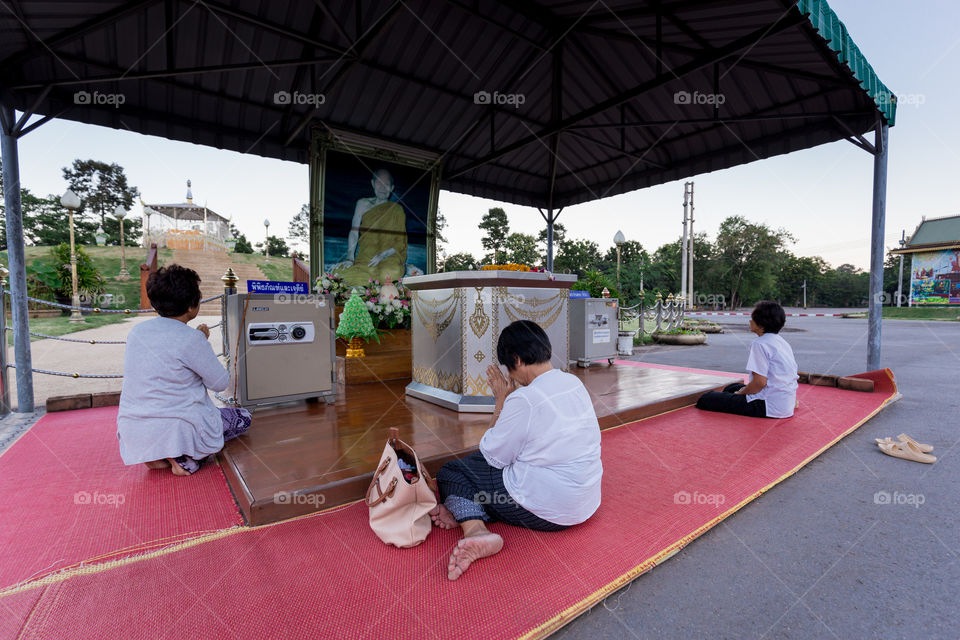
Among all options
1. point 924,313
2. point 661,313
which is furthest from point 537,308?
point 924,313

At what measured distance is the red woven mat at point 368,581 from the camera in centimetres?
140

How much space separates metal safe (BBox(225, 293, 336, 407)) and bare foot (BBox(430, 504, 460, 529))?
245 centimetres

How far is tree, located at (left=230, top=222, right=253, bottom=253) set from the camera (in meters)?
36.8

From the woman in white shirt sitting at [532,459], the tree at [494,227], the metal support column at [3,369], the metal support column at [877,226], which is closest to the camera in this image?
the woman in white shirt sitting at [532,459]

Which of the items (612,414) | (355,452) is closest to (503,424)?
(355,452)

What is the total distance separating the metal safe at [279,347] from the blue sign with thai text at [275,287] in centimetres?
5

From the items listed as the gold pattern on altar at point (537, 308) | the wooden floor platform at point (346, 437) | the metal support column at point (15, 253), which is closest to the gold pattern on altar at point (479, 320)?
the gold pattern on altar at point (537, 308)

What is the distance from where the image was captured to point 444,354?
4.05m

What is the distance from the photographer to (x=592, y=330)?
21.6 ft

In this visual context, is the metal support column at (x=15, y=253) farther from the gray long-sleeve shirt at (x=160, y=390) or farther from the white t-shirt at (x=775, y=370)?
the white t-shirt at (x=775, y=370)

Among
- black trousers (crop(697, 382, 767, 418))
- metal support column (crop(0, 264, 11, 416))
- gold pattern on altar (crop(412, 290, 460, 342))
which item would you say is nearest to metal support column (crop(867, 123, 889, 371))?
black trousers (crop(697, 382, 767, 418))

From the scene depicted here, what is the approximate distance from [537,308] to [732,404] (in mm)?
2211

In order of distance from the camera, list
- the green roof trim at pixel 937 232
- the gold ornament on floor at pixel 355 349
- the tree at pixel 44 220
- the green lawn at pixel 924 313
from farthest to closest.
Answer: the tree at pixel 44 220 < the green roof trim at pixel 937 232 < the green lawn at pixel 924 313 < the gold ornament on floor at pixel 355 349

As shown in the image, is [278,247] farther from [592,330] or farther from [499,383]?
[499,383]
